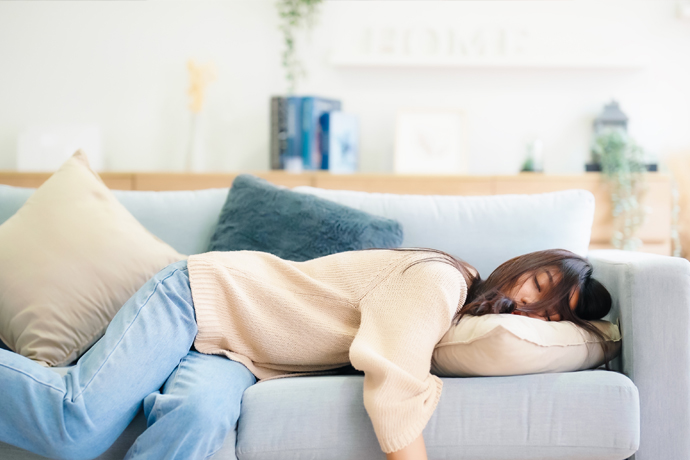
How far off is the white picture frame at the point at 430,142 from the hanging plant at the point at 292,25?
0.56m

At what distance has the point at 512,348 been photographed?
1.06 meters

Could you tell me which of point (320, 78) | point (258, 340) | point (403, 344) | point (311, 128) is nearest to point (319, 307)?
point (258, 340)

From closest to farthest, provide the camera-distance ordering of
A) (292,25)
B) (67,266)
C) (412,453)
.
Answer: (412,453)
(67,266)
(292,25)

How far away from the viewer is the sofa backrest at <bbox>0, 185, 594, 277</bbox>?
1581 mm

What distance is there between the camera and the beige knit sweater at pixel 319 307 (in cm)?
106

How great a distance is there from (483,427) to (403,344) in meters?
0.24

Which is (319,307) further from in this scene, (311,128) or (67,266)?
(311,128)

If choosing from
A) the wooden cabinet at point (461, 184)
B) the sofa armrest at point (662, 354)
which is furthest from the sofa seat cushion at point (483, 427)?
the wooden cabinet at point (461, 184)

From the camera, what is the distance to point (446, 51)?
280 cm

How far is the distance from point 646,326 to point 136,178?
2090mm

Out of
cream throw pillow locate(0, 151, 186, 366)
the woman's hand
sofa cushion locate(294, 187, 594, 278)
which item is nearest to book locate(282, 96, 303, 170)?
sofa cushion locate(294, 187, 594, 278)

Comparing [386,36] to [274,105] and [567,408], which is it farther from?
[567,408]

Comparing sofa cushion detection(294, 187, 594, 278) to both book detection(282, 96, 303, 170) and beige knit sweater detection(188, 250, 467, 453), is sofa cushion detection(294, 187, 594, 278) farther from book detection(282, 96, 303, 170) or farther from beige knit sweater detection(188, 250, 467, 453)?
book detection(282, 96, 303, 170)

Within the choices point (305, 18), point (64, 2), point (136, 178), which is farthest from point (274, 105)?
point (64, 2)
